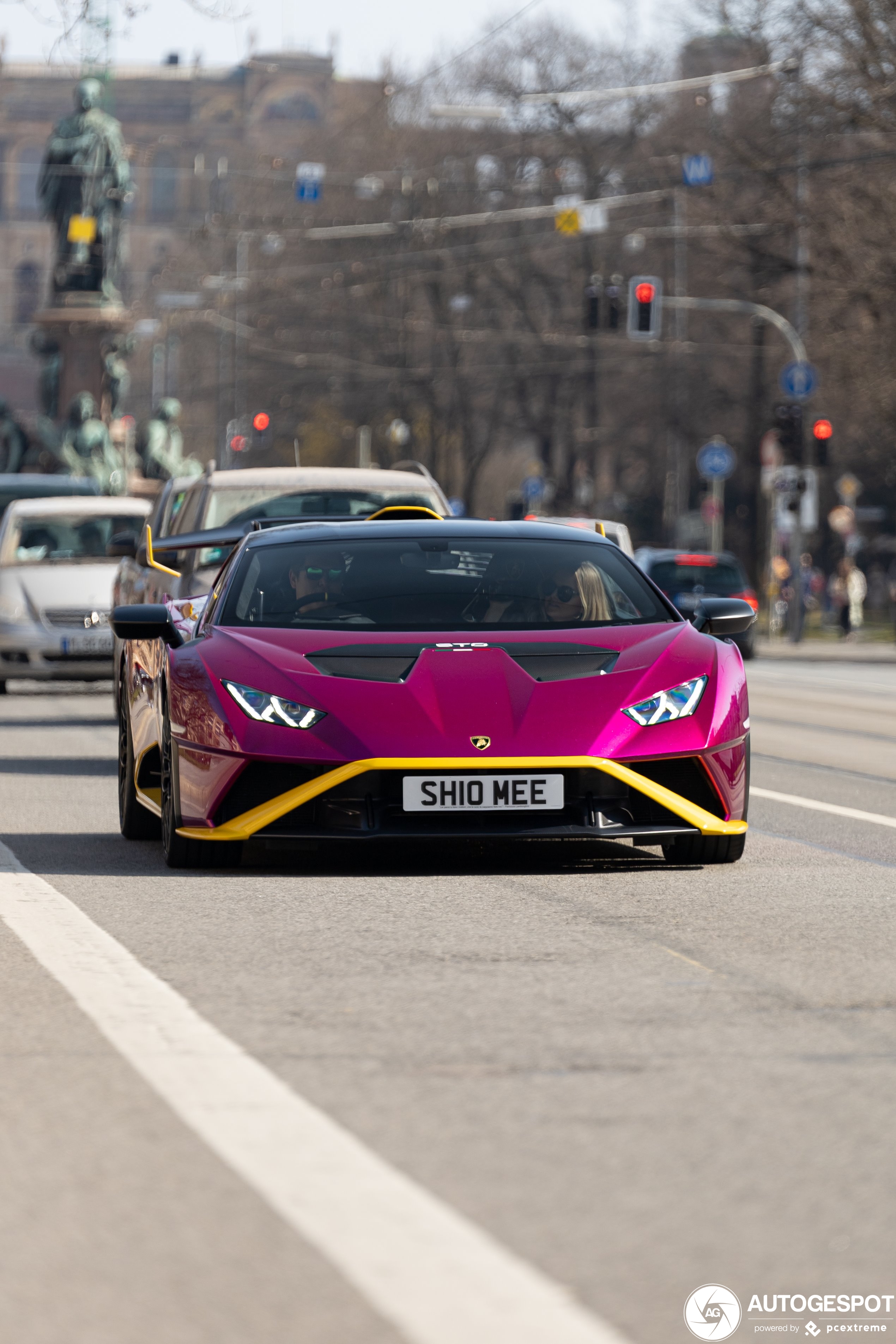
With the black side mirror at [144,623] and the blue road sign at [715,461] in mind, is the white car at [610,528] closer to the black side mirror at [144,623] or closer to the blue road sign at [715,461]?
the black side mirror at [144,623]

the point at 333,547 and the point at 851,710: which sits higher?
the point at 333,547

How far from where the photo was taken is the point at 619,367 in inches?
2788

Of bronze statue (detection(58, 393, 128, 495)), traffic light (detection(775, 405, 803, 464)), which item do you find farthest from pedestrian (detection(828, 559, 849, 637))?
bronze statue (detection(58, 393, 128, 495))

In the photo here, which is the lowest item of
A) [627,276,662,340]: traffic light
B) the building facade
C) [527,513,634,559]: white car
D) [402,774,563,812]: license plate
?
[402,774,563,812]: license plate

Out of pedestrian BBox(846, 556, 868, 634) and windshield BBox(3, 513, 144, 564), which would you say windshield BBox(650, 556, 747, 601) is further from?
windshield BBox(3, 513, 144, 564)

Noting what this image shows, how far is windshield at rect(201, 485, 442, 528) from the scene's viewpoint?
15.4 metres

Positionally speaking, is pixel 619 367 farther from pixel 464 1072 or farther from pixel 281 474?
pixel 464 1072

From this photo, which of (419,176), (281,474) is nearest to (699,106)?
(419,176)

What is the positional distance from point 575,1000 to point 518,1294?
2568 mm

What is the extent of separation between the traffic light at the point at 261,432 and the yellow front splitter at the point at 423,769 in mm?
45920

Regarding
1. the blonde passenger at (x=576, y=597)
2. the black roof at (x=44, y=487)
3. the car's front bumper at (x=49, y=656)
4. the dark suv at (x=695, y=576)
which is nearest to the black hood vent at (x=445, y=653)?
the blonde passenger at (x=576, y=597)

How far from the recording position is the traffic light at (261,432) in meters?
54.7

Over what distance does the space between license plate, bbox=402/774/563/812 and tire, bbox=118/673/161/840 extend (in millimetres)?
2183

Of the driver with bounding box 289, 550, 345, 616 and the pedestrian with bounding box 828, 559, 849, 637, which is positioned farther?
the pedestrian with bounding box 828, 559, 849, 637
